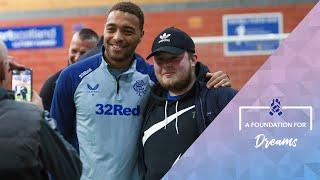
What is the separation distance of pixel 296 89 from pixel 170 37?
0.63 m

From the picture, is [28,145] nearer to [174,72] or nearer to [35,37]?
[174,72]

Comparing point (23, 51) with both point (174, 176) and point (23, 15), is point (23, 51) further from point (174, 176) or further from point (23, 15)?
point (174, 176)

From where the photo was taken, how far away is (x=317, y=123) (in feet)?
7.75

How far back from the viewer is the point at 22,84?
2.50m

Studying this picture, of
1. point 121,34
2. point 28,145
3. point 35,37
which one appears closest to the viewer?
point 28,145

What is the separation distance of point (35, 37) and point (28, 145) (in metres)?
6.15

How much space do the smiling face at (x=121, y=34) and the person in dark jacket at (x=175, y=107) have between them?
13 cm

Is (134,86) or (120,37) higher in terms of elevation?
(120,37)

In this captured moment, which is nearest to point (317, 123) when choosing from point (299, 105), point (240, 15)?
point (299, 105)

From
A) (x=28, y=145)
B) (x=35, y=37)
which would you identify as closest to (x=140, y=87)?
(x=28, y=145)
